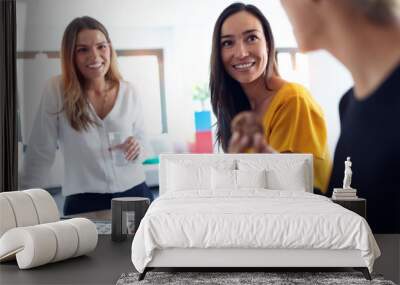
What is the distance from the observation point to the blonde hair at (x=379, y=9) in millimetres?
6684

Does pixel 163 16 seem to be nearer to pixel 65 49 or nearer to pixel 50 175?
pixel 65 49

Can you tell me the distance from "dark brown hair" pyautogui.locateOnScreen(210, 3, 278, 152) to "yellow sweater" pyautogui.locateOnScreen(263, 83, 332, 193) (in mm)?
236

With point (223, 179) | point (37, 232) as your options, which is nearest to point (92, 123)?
point (223, 179)

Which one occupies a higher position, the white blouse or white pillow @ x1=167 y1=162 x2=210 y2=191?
the white blouse

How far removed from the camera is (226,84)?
7.27m

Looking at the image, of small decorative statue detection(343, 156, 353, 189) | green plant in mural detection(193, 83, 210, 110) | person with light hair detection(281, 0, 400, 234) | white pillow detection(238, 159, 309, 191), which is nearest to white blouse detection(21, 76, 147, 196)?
green plant in mural detection(193, 83, 210, 110)

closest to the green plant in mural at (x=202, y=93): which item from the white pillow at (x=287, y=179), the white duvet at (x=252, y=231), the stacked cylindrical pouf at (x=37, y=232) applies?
the white pillow at (x=287, y=179)

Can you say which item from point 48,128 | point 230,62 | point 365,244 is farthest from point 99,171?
point 365,244

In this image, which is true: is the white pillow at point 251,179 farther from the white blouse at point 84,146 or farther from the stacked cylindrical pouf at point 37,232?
the stacked cylindrical pouf at point 37,232

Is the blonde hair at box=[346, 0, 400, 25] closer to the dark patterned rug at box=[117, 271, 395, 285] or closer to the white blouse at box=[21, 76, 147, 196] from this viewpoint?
the white blouse at box=[21, 76, 147, 196]

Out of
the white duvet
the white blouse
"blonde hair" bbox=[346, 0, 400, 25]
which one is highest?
"blonde hair" bbox=[346, 0, 400, 25]

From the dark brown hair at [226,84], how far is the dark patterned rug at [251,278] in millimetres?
2428

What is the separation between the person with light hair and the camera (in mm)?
6684

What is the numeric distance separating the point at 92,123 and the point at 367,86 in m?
2.95
